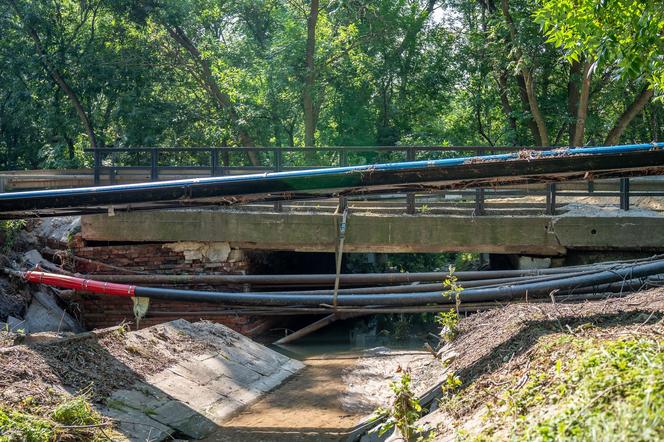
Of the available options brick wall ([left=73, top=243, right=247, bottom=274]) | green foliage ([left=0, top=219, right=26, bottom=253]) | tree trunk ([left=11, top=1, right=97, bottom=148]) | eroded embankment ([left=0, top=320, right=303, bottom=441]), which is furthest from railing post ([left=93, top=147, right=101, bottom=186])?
tree trunk ([left=11, top=1, right=97, bottom=148])

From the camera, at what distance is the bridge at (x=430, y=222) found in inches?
553

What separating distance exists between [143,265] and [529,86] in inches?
516

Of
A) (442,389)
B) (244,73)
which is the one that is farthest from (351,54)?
(442,389)

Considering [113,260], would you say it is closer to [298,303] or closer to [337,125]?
[298,303]

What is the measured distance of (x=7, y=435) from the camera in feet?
20.7

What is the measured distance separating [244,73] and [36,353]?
2412 centimetres

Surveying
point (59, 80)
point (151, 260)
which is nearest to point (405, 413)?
point (151, 260)

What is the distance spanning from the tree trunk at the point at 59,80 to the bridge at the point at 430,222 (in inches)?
481

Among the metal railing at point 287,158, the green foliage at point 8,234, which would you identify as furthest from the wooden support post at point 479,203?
the green foliage at point 8,234

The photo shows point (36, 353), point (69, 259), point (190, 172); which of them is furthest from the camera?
point (190, 172)

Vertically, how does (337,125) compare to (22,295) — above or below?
above

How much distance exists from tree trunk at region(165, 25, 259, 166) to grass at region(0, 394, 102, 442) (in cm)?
2207

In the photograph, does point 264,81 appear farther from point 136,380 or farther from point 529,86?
point 136,380

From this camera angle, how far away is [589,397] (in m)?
4.45
